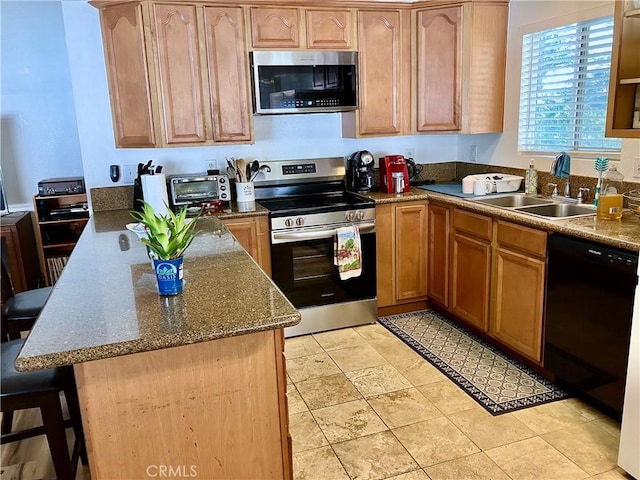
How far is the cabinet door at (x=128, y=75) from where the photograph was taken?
3.21 meters

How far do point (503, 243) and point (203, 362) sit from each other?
6.79ft

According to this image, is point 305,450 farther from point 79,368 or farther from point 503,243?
point 503,243

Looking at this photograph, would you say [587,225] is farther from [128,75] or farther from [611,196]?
[128,75]

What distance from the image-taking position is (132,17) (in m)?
3.19

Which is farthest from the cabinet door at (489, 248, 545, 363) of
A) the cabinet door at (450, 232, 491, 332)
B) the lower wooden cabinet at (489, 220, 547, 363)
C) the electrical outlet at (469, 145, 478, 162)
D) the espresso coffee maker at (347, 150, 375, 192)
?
the electrical outlet at (469, 145, 478, 162)

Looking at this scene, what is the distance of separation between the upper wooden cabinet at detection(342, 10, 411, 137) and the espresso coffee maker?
0.18 m

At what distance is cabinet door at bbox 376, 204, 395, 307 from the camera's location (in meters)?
3.65

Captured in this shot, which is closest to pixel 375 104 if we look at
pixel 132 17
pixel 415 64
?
pixel 415 64

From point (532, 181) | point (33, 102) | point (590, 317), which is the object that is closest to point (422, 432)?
point (590, 317)

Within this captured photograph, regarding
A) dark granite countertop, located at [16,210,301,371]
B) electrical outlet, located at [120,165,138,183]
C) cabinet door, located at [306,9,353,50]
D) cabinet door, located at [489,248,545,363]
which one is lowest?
cabinet door, located at [489,248,545,363]

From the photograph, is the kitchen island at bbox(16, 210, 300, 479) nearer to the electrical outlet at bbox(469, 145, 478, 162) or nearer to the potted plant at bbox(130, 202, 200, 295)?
the potted plant at bbox(130, 202, 200, 295)

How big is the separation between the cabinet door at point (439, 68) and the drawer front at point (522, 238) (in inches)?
45.5

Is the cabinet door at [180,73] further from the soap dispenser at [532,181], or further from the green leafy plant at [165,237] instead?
the soap dispenser at [532,181]

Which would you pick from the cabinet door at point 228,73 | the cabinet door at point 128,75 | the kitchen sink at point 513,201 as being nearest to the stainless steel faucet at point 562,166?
the kitchen sink at point 513,201
